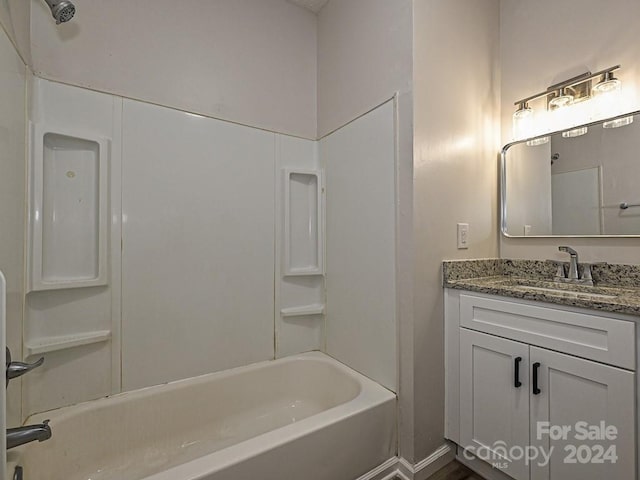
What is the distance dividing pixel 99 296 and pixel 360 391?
4.40 ft

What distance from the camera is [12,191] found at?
3.66 ft

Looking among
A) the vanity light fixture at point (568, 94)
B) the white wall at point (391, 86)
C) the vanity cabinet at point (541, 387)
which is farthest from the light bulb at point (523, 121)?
the vanity cabinet at point (541, 387)

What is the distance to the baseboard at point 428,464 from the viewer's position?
1.38m

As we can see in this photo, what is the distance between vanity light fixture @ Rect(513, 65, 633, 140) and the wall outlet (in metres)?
0.64

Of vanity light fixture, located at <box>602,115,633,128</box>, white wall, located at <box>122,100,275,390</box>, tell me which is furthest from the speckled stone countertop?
white wall, located at <box>122,100,275,390</box>

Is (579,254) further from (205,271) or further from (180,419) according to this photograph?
(180,419)

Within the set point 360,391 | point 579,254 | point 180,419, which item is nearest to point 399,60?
point 579,254

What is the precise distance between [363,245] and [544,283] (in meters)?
0.91

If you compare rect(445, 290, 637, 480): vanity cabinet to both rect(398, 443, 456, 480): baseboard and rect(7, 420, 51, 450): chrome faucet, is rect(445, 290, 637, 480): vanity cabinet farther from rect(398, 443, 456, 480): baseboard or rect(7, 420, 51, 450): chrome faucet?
rect(7, 420, 51, 450): chrome faucet

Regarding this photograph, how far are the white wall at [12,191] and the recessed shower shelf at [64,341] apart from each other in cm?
6

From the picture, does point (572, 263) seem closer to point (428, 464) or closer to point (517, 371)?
point (517, 371)

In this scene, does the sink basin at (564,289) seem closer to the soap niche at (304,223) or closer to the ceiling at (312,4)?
the soap niche at (304,223)

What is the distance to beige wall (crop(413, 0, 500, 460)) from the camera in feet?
4.61

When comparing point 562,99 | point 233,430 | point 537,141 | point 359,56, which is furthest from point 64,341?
point 562,99
